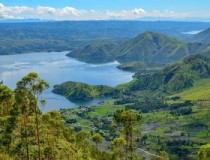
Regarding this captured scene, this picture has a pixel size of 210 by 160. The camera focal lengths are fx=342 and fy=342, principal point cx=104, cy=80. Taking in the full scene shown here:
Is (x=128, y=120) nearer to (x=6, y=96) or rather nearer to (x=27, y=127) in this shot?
(x=27, y=127)

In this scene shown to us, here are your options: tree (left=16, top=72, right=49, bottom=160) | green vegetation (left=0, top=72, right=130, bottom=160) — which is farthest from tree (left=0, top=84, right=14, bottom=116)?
tree (left=16, top=72, right=49, bottom=160)

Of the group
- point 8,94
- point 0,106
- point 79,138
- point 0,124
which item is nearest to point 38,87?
point 0,124

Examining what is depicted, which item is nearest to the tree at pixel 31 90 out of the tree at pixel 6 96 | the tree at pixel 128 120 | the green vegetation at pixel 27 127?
the green vegetation at pixel 27 127

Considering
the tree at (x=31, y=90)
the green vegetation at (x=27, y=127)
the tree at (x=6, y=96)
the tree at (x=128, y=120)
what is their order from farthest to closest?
the tree at (x=6, y=96) < the tree at (x=128, y=120) < the green vegetation at (x=27, y=127) < the tree at (x=31, y=90)

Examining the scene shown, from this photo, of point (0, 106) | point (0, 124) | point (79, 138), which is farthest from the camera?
point (79, 138)

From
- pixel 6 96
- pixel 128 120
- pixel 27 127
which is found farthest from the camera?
pixel 6 96

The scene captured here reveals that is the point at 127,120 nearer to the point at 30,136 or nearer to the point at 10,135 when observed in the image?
the point at 30,136

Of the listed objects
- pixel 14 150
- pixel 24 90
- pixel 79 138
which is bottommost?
pixel 79 138

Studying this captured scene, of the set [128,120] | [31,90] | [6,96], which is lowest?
[128,120]

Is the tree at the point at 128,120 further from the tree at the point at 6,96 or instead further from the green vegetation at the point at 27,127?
the tree at the point at 6,96

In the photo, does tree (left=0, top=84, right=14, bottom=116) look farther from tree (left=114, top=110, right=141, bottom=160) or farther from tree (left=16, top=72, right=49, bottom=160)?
tree (left=114, top=110, right=141, bottom=160)

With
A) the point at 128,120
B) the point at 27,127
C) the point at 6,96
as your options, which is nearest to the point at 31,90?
the point at 27,127
